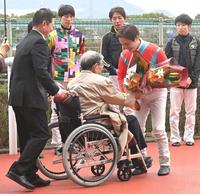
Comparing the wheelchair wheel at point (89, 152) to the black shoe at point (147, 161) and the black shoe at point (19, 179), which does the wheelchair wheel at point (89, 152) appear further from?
the black shoe at point (147, 161)

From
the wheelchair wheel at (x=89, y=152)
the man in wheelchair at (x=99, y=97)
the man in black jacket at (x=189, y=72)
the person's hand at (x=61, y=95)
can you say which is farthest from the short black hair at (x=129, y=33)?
the man in black jacket at (x=189, y=72)

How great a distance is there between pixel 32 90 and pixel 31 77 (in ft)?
0.46

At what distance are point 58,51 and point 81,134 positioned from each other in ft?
7.14

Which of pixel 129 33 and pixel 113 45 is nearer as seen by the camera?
pixel 129 33

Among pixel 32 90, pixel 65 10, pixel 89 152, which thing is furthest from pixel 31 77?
pixel 65 10

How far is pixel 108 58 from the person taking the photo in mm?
9312

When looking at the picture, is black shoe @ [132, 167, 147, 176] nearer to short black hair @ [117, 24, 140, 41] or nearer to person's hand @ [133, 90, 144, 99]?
person's hand @ [133, 90, 144, 99]

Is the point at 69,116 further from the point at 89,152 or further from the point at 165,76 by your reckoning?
the point at 165,76

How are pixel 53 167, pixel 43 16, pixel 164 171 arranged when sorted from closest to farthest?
pixel 43 16 < pixel 164 171 < pixel 53 167

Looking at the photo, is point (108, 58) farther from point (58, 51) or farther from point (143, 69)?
point (143, 69)

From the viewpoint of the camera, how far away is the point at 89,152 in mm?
6957

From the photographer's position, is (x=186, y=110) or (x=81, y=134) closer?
Answer: (x=81, y=134)

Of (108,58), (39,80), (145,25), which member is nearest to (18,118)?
(39,80)

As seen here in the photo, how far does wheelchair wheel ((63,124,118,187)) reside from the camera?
265 inches
